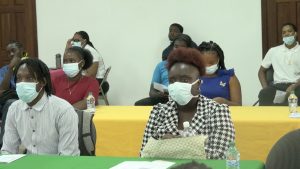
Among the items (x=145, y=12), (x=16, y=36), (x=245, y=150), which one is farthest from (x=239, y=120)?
(x=16, y=36)

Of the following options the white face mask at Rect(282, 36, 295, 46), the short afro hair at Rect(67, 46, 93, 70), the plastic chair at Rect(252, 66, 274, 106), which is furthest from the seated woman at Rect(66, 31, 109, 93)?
the white face mask at Rect(282, 36, 295, 46)

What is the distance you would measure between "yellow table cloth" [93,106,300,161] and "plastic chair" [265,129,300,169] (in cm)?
182

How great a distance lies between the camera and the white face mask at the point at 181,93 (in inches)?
129

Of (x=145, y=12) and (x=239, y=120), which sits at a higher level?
(x=145, y=12)

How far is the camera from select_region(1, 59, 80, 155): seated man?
3.38 m

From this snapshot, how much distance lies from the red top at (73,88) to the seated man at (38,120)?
1702mm

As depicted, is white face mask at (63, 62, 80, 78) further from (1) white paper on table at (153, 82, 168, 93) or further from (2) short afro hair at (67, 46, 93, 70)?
(1) white paper on table at (153, 82, 168, 93)

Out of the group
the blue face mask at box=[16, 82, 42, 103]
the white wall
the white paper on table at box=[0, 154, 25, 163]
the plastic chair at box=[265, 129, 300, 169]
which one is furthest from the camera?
the white wall

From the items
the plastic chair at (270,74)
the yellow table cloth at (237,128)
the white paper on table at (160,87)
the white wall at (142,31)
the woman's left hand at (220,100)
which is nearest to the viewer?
the yellow table cloth at (237,128)

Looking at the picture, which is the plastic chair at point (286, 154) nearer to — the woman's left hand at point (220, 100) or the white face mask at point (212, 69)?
the woman's left hand at point (220, 100)

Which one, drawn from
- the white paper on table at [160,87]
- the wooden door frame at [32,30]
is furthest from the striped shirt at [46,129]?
the wooden door frame at [32,30]

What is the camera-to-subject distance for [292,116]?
14.2 ft

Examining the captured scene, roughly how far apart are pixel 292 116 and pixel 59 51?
5.55m

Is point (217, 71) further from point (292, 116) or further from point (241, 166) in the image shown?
point (241, 166)
